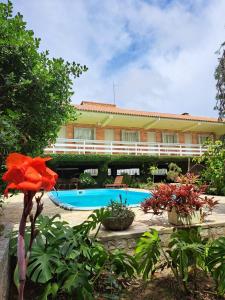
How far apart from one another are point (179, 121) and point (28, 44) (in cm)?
2069

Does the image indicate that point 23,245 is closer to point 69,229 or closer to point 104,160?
point 69,229

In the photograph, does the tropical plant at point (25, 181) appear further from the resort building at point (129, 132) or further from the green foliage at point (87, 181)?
the resort building at point (129, 132)

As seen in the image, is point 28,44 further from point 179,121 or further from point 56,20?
point 179,121

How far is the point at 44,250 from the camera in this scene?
350cm

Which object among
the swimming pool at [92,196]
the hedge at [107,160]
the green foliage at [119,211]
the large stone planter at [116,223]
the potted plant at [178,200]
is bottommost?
the swimming pool at [92,196]

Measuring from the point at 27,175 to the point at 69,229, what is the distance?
116 inches

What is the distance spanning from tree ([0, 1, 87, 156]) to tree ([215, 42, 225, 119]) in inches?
236

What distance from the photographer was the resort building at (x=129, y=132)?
22047mm

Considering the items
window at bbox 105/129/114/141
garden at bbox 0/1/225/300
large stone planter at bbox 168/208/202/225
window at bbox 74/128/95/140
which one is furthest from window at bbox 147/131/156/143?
large stone planter at bbox 168/208/202/225

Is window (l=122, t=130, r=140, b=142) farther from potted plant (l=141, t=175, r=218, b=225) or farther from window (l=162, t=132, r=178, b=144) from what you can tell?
potted plant (l=141, t=175, r=218, b=225)

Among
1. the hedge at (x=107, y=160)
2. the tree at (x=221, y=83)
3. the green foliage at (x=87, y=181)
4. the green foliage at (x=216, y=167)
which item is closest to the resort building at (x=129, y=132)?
the hedge at (x=107, y=160)

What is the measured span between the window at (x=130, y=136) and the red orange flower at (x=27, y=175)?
24.3m

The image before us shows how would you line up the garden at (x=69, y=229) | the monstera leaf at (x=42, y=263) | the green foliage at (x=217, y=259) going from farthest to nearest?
the green foliage at (x=217, y=259)
the monstera leaf at (x=42, y=263)
the garden at (x=69, y=229)

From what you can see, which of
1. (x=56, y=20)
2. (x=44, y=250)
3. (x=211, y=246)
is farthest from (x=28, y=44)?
(x=211, y=246)
